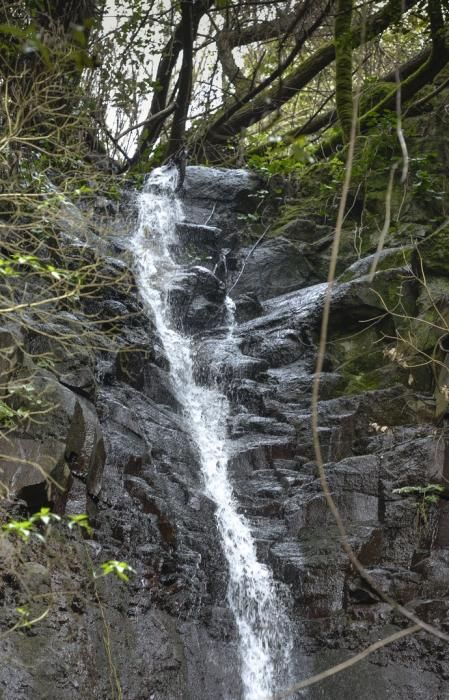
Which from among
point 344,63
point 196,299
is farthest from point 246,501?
point 344,63

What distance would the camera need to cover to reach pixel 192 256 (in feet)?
47.0

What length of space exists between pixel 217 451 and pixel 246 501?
0.96m

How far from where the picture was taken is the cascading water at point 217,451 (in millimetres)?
7758

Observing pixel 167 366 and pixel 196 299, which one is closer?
pixel 167 366

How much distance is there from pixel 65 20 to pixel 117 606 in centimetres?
705

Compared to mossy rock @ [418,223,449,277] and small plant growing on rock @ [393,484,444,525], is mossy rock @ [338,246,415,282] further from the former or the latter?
small plant growing on rock @ [393,484,444,525]

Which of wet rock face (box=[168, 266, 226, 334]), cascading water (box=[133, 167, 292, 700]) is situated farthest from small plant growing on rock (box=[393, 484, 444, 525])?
wet rock face (box=[168, 266, 226, 334])

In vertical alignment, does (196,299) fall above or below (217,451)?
above

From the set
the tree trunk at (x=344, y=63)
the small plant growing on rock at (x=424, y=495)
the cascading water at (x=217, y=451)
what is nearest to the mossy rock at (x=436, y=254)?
the tree trunk at (x=344, y=63)

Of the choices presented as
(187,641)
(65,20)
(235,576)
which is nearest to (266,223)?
(65,20)

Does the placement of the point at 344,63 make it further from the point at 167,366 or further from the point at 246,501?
the point at 246,501

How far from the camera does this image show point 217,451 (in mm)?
9922

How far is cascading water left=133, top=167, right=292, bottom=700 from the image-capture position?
7.76m

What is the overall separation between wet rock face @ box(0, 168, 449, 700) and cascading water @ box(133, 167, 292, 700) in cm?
15
